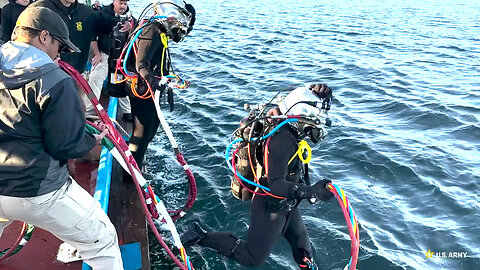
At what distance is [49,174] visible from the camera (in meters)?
3.37

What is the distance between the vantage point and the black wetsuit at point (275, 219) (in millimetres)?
4508

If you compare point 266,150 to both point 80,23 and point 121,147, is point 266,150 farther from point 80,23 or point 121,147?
point 80,23

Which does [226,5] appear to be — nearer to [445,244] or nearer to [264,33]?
[264,33]

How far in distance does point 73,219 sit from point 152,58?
2.73 meters

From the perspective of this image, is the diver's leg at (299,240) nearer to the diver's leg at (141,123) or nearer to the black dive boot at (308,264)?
the black dive boot at (308,264)

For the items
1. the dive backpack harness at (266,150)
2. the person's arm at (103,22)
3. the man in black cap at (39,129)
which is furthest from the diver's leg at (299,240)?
the person's arm at (103,22)

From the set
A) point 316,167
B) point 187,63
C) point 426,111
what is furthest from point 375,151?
point 187,63

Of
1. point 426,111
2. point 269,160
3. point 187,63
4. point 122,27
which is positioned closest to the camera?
point 269,160

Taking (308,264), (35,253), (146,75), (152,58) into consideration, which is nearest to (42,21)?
(146,75)

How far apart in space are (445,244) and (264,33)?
15072 millimetres

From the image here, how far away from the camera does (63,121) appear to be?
10.5 feet

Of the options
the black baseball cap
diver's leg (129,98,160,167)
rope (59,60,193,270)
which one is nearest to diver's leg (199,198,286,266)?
rope (59,60,193,270)

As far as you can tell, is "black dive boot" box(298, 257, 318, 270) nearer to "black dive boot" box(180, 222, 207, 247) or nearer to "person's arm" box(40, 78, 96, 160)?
"black dive boot" box(180, 222, 207, 247)

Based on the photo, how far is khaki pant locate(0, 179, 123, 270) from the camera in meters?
3.41
